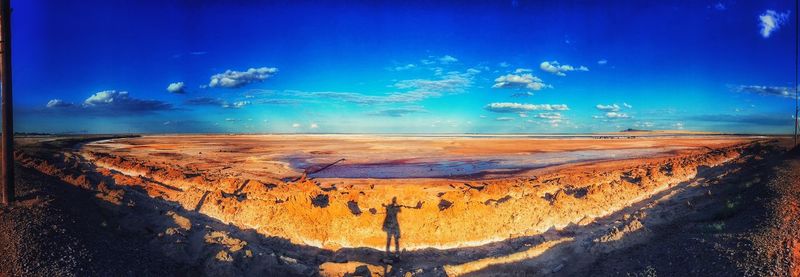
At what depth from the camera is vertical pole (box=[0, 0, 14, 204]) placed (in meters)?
9.35

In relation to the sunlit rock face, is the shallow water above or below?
above

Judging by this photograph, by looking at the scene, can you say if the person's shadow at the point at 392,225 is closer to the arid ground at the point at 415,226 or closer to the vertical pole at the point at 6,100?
the arid ground at the point at 415,226

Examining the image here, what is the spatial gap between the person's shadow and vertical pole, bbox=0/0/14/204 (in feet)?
30.0

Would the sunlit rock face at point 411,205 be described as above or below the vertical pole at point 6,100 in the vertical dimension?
below

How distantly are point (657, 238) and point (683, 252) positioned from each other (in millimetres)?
2045

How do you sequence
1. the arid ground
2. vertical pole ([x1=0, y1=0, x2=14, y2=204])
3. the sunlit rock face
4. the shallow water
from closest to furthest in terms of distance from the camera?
the arid ground, vertical pole ([x1=0, y1=0, x2=14, y2=204]), the sunlit rock face, the shallow water

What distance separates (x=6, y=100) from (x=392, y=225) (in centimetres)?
997

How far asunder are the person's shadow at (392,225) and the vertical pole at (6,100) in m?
9.16

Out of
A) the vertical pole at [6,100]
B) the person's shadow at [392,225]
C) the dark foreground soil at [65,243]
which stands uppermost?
the vertical pole at [6,100]

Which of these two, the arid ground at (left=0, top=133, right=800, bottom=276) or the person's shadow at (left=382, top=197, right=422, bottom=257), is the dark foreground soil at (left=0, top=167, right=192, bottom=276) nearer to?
the arid ground at (left=0, top=133, right=800, bottom=276)

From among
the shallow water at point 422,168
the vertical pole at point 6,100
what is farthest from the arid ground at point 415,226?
the shallow water at point 422,168

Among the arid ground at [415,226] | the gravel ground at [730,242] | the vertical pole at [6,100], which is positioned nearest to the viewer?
the gravel ground at [730,242]

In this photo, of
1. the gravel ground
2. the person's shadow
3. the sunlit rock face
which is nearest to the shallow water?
the sunlit rock face

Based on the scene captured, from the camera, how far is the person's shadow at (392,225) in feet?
38.7
